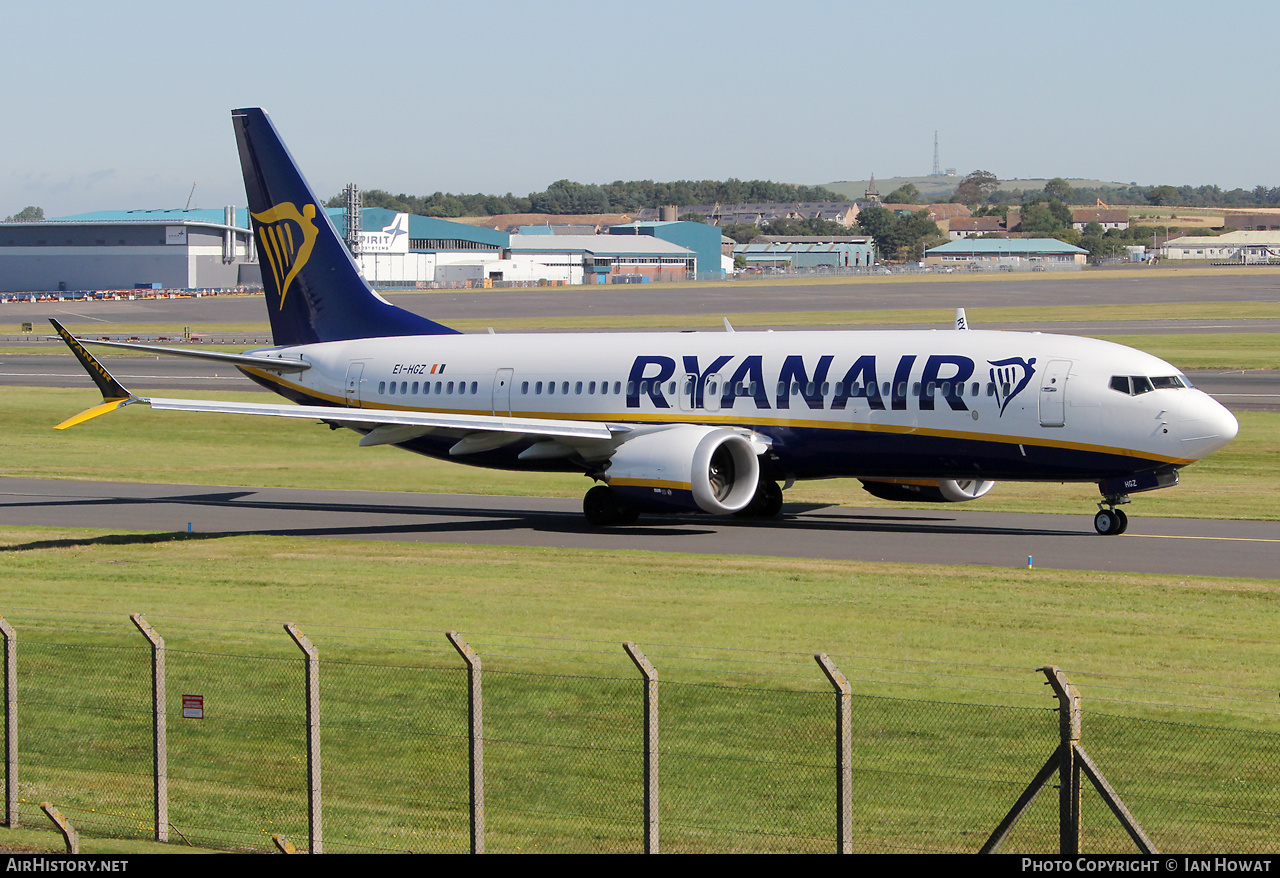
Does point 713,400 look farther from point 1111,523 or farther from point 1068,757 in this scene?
point 1068,757

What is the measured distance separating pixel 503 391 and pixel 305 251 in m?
8.30

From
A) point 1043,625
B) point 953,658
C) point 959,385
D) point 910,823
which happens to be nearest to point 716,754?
point 910,823

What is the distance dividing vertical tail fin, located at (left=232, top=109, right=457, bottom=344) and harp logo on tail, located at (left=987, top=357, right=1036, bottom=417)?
17.4m

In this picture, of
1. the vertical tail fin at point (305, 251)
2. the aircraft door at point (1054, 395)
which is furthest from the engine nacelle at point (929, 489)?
the vertical tail fin at point (305, 251)

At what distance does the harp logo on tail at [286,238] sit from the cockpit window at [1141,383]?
23.3 m

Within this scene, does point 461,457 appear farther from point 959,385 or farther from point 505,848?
point 505,848

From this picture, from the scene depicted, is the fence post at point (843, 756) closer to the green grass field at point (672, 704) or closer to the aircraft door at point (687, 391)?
the green grass field at point (672, 704)

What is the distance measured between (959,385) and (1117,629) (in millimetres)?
11501

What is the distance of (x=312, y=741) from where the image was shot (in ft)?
44.7

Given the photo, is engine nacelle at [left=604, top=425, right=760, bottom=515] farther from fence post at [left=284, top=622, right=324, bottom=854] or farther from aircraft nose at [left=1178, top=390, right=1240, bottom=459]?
fence post at [left=284, top=622, right=324, bottom=854]

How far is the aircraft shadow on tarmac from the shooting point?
116 ft

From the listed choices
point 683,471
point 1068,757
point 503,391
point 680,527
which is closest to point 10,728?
point 1068,757

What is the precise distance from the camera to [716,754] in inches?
645

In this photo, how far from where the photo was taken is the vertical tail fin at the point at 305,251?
144ft
